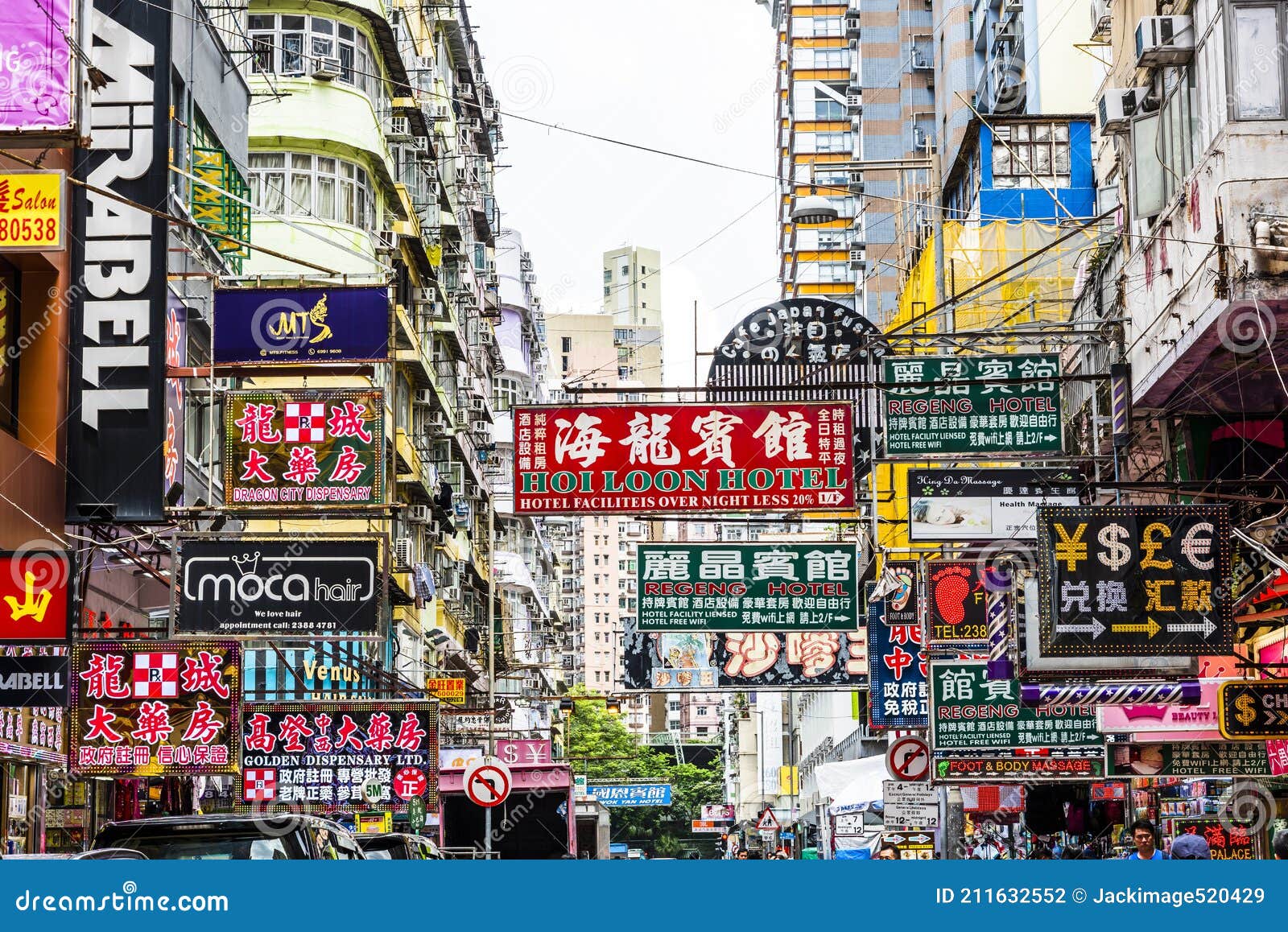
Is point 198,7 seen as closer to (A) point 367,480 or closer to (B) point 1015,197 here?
(A) point 367,480

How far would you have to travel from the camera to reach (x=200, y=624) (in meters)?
16.9

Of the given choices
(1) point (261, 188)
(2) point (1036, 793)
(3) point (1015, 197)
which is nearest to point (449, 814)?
(2) point (1036, 793)

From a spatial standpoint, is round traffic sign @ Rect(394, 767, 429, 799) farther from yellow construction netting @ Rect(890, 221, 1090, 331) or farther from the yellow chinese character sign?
yellow construction netting @ Rect(890, 221, 1090, 331)

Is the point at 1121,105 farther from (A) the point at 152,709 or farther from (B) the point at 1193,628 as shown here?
(A) the point at 152,709

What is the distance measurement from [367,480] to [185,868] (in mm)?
12506

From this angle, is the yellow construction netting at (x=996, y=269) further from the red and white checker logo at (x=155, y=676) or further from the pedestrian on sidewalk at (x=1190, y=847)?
the red and white checker logo at (x=155, y=676)

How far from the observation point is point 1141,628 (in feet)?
47.8

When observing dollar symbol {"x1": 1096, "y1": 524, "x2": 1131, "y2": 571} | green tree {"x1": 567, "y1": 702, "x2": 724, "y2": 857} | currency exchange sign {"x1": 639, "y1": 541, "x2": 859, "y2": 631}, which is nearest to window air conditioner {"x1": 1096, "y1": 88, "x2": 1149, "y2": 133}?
currency exchange sign {"x1": 639, "y1": 541, "x2": 859, "y2": 631}

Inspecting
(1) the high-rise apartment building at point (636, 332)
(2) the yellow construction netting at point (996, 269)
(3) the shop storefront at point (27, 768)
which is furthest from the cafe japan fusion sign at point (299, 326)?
(1) the high-rise apartment building at point (636, 332)

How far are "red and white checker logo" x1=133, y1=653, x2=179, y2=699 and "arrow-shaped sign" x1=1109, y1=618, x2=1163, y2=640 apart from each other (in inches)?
386

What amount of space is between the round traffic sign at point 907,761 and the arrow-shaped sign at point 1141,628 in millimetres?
10397

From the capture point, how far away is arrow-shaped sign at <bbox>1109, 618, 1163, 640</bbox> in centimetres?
1455

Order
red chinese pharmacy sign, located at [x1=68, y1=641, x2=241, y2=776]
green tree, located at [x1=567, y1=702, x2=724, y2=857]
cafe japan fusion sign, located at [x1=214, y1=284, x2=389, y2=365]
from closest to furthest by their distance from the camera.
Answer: red chinese pharmacy sign, located at [x1=68, y1=641, x2=241, y2=776] → cafe japan fusion sign, located at [x1=214, y1=284, x2=389, y2=365] → green tree, located at [x1=567, y1=702, x2=724, y2=857]

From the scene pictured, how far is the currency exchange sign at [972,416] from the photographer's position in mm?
18125
